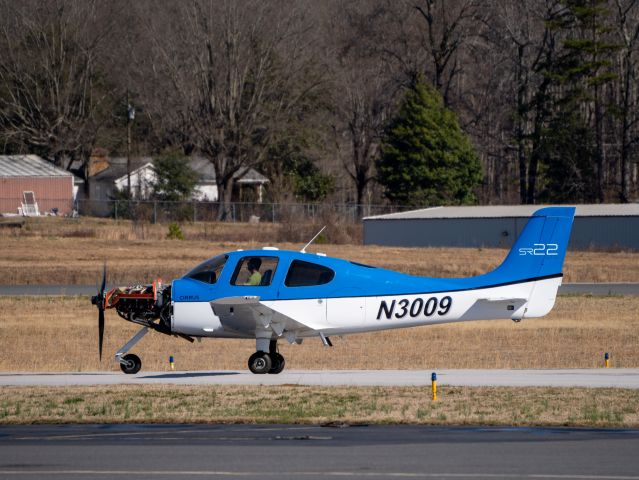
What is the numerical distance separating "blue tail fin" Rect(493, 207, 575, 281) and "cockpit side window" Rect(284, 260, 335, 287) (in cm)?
296

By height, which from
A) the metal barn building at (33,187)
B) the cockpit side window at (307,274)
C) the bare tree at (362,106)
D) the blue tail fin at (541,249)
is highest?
the bare tree at (362,106)

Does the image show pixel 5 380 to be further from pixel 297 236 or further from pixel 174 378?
pixel 297 236

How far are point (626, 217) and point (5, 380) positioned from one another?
141ft

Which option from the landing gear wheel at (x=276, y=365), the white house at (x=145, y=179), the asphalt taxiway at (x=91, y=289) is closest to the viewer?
the landing gear wheel at (x=276, y=365)

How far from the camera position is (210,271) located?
19531mm

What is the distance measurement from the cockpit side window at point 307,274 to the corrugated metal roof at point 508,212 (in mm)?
38948

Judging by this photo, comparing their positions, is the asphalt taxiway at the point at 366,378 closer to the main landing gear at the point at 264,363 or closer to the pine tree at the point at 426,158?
the main landing gear at the point at 264,363

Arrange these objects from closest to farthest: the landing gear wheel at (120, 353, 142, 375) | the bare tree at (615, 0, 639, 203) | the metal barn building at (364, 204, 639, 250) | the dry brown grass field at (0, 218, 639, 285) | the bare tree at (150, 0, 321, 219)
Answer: the landing gear wheel at (120, 353, 142, 375) → the dry brown grass field at (0, 218, 639, 285) → the metal barn building at (364, 204, 639, 250) → the bare tree at (615, 0, 639, 203) → the bare tree at (150, 0, 321, 219)

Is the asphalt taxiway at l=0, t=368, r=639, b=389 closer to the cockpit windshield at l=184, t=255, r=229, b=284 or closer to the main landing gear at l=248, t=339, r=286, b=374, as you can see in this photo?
the main landing gear at l=248, t=339, r=286, b=374

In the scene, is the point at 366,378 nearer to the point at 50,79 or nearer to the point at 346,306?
the point at 346,306

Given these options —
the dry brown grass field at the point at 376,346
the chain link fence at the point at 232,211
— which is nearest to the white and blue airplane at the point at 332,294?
the dry brown grass field at the point at 376,346

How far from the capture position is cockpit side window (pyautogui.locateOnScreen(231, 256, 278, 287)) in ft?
63.5

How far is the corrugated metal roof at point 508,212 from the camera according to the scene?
191 feet

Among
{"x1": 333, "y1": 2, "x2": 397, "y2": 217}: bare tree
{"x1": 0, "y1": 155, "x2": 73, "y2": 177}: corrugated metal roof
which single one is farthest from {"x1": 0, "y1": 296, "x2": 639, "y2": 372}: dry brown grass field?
{"x1": 333, "y1": 2, "x2": 397, "y2": 217}: bare tree
